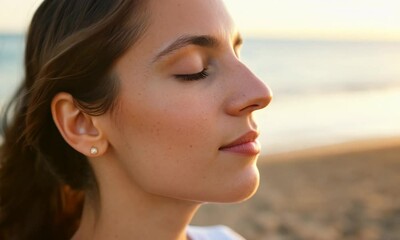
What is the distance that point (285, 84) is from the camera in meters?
17.0

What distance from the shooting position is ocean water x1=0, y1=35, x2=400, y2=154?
10180mm

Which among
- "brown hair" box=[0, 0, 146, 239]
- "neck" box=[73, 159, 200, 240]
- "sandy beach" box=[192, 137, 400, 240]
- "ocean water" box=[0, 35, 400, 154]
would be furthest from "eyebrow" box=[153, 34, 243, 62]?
"sandy beach" box=[192, 137, 400, 240]

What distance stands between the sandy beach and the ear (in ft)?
12.0

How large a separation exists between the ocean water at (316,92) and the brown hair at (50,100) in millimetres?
382

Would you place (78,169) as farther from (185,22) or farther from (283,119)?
(283,119)

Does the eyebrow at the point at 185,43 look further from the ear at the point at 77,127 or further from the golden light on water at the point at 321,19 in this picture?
the golden light on water at the point at 321,19

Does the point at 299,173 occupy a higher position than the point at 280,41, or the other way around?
the point at 299,173

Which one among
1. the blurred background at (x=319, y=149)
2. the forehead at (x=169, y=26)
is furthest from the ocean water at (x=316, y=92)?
the forehead at (x=169, y=26)

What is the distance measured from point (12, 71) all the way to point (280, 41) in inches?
822

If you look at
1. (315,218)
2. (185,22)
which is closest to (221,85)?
(185,22)

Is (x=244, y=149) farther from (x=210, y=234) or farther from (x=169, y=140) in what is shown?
(x=210, y=234)

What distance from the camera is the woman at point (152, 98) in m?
2.00

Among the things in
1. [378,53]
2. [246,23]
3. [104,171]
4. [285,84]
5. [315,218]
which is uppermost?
[104,171]

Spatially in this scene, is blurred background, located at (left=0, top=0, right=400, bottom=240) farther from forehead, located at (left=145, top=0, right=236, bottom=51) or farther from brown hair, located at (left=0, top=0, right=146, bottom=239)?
forehead, located at (left=145, top=0, right=236, bottom=51)
